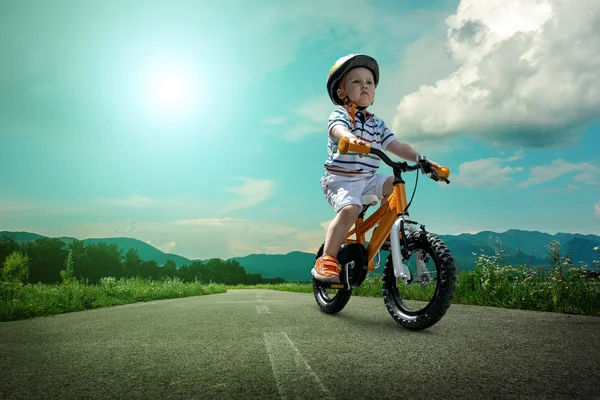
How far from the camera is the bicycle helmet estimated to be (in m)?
4.91

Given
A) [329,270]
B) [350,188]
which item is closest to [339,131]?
[350,188]

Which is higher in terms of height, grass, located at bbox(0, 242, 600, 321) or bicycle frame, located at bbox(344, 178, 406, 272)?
bicycle frame, located at bbox(344, 178, 406, 272)

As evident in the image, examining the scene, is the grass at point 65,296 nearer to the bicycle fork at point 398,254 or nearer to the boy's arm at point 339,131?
the boy's arm at point 339,131

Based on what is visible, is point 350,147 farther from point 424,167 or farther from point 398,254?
point 398,254

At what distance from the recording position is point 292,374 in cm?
250

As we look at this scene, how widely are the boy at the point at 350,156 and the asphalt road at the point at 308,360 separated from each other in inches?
38.1

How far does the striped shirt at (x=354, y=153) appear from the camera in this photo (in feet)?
15.7

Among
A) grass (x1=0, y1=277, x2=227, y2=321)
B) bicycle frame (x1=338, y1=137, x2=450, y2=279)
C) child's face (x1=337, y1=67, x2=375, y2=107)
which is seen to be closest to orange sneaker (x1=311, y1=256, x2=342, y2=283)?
bicycle frame (x1=338, y1=137, x2=450, y2=279)

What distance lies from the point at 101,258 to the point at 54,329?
66.1 meters

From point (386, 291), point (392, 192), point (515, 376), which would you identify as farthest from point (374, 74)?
point (515, 376)

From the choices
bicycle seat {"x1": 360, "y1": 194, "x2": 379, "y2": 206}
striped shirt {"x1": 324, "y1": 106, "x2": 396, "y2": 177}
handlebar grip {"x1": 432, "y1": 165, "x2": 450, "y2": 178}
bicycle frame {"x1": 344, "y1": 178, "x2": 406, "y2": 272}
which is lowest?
bicycle frame {"x1": 344, "y1": 178, "x2": 406, "y2": 272}

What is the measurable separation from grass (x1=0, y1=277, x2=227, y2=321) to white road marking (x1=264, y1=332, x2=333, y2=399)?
516cm

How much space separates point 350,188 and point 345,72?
1.37 m

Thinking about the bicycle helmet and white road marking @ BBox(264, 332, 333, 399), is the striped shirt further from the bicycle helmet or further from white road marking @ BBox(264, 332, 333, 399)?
white road marking @ BBox(264, 332, 333, 399)
